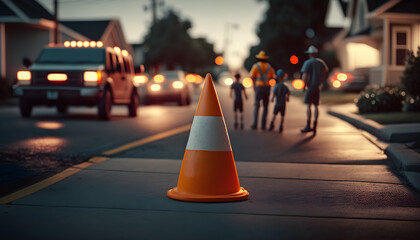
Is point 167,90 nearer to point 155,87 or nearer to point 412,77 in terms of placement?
point 155,87

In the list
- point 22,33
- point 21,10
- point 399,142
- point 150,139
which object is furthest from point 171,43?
point 399,142

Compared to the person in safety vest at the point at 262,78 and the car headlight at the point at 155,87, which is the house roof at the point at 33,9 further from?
the person in safety vest at the point at 262,78

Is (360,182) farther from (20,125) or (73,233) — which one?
(20,125)

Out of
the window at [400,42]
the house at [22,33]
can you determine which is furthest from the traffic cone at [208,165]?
the house at [22,33]

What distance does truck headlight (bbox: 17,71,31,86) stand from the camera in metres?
16.8

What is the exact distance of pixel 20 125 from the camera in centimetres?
1462

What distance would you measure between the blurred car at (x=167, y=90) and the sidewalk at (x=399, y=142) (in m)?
10.5

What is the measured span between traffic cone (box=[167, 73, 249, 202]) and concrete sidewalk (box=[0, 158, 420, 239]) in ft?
0.40

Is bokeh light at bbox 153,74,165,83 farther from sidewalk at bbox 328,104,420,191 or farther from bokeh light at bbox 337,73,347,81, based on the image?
sidewalk at bbox 328,104,420,191

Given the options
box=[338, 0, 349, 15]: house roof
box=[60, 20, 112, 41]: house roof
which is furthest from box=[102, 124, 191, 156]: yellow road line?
box=[338, 0, 349, 15]: house roof

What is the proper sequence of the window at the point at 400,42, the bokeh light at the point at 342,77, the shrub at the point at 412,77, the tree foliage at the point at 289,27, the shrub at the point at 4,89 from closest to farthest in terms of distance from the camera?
the shrub at the point at 412,77 < the window at the point at 400,42 < the shrub at the point at 4,89 < the bokeh light at the point at 342,77 < the tree foliage at the point at 289,27

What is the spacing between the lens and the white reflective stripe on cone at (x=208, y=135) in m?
6.18

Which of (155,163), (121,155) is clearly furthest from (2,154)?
(155,163)

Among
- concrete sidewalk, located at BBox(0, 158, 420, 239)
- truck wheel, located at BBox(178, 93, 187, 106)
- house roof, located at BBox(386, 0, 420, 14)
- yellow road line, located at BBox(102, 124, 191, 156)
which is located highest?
house roof, located at BBox(386, 0, 420, 14)
